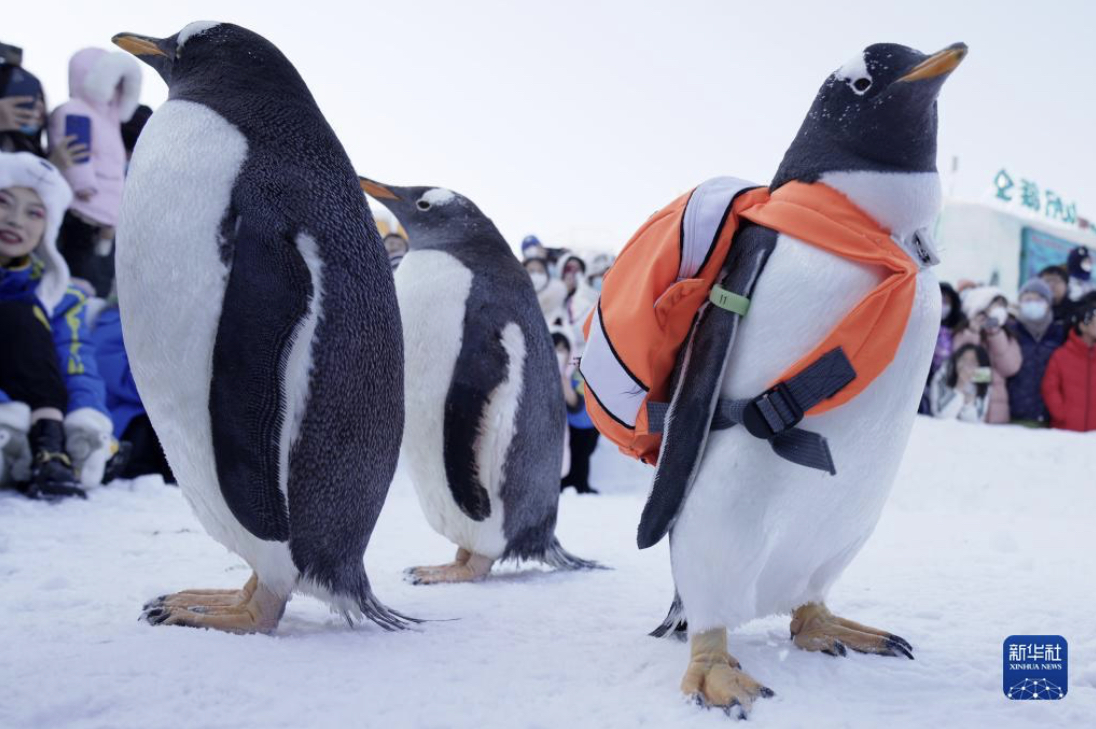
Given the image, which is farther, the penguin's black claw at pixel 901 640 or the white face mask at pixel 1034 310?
the white face mask at pixel 1034 310

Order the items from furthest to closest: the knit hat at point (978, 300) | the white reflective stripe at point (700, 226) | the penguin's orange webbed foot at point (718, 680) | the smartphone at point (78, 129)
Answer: the knit hat at point (978, 300) < the smartphone at point (78, 129) < the white reflective stripe at point (700, 226) < the penguin's orange webbed foot at point (718, 680)

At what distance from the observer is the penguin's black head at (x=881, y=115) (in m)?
1.39

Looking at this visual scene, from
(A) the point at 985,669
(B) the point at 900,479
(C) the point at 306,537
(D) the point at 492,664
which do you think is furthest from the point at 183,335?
(B) the point at 900,479

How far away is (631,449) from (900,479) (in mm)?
3702

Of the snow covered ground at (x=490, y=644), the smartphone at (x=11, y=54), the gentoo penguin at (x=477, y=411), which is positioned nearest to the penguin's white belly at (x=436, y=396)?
the gentoo penguin at (x=477, y=411)

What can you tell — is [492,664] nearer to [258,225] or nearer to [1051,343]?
[258,225]

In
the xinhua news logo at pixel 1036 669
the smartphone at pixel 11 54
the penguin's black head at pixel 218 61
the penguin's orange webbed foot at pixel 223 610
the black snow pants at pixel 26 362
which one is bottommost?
the penguin's orange webbed foot at pixel 223 610

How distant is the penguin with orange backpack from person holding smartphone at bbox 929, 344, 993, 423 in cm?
490

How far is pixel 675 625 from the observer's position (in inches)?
62.7

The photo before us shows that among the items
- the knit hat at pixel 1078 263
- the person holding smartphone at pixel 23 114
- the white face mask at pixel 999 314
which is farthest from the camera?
the knit hat at pixel 1078 263

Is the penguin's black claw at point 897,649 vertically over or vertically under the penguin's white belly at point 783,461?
under

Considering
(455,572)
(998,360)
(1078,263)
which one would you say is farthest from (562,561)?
(1078,263)

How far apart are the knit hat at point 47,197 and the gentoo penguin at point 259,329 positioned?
1756 millimetres

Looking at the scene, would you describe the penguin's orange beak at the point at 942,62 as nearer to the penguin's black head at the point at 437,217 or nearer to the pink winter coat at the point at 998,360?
the penguin's black head at the point at 437,217
